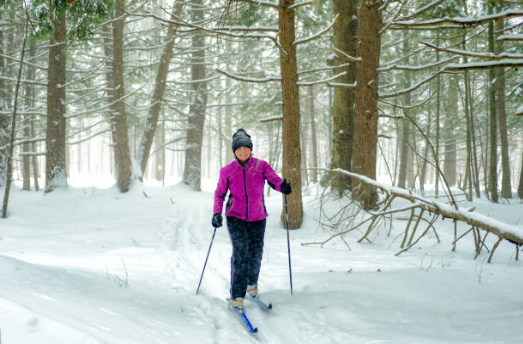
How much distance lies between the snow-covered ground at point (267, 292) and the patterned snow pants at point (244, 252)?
34 centimetres

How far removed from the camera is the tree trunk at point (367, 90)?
22.6 ft

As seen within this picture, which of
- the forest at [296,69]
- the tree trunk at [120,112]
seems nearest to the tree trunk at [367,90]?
the forest at [296,69]

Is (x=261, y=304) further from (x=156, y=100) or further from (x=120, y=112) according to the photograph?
(x=156, y=100)

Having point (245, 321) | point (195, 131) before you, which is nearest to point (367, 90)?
point (245, 321)

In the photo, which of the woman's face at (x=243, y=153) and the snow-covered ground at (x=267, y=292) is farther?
the woman's face at (x=243, y=153)

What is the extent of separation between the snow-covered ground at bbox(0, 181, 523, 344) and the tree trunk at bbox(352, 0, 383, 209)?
62.7 inches

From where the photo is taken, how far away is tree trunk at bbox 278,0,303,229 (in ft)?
22.1

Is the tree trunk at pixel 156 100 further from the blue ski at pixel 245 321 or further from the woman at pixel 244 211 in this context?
the blue ski at pixel 245 321

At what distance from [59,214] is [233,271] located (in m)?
7.54

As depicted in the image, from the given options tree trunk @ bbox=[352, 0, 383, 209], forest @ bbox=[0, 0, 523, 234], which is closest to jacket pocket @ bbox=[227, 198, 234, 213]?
forest @ bbox=[0, 0, 523, 234]

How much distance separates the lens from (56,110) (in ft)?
34.3

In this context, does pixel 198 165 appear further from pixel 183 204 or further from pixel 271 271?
pixel 271 271

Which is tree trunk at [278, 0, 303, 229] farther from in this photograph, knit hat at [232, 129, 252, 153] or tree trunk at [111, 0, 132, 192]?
tree trunk at [111, 0, 132, 192]

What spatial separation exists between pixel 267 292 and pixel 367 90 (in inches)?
193
